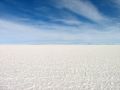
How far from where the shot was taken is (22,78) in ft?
15.3

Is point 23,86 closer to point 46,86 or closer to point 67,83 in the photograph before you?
point 46,86

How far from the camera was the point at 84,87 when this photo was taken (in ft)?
12.8

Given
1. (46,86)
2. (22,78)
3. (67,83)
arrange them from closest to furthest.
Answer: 1. (46,86)
2. (67,83)
3. (22,78)

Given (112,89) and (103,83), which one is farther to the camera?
(103,83)

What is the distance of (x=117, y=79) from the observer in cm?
467

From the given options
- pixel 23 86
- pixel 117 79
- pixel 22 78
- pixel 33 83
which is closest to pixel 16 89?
pixel 23 86

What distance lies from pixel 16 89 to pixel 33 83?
604 mm

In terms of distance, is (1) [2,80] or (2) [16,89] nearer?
(2) [16,89]

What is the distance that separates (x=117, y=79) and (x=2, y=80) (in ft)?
12.6

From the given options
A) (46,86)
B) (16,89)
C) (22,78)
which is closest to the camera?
(16,89)

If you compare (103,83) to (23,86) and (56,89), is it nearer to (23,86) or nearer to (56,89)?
(56,89)

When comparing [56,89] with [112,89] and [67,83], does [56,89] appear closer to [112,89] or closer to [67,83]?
[67,83]

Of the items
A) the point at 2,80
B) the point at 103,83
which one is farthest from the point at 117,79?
the point at 2,80

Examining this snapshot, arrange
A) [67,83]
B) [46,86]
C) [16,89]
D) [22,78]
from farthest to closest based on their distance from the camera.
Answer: [22,78]
[67,83]
[46,86]
[16,89]
